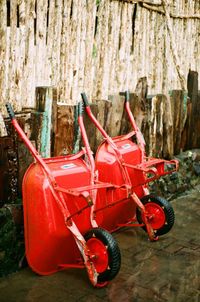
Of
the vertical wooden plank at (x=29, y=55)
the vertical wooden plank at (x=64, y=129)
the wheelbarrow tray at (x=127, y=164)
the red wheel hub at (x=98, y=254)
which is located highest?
the vertical wooden plank at (x=29, y=55)

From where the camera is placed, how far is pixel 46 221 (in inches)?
145

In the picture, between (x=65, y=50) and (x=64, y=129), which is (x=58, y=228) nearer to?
(x=64, y=129)

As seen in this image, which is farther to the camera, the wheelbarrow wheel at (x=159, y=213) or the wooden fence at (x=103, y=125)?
the wheelbarrow wheel at (x=159, y=213)

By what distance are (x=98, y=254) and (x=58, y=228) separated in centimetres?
37

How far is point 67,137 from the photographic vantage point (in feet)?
14.7

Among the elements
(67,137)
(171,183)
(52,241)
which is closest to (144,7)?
(171,183)

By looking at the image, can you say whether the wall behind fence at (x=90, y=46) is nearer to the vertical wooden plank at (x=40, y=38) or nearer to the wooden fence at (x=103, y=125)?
the vertical wooden plank at (x=40, y=38)

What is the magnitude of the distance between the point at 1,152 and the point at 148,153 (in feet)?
8.01

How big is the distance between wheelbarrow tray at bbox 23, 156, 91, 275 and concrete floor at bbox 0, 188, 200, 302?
0.14 meters

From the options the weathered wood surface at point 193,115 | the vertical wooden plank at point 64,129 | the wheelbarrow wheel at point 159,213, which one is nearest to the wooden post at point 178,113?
the weathered wood surface at point 193,115

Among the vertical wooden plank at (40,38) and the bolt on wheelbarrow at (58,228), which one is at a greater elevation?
the vertical wooden plank at (40,38)

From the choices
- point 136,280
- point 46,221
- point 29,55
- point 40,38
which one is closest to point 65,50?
point 40,38

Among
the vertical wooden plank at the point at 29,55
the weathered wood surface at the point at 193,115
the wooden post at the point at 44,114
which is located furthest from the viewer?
the weathered wood surface at the point at 193,115

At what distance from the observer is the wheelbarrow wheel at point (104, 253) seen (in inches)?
139
